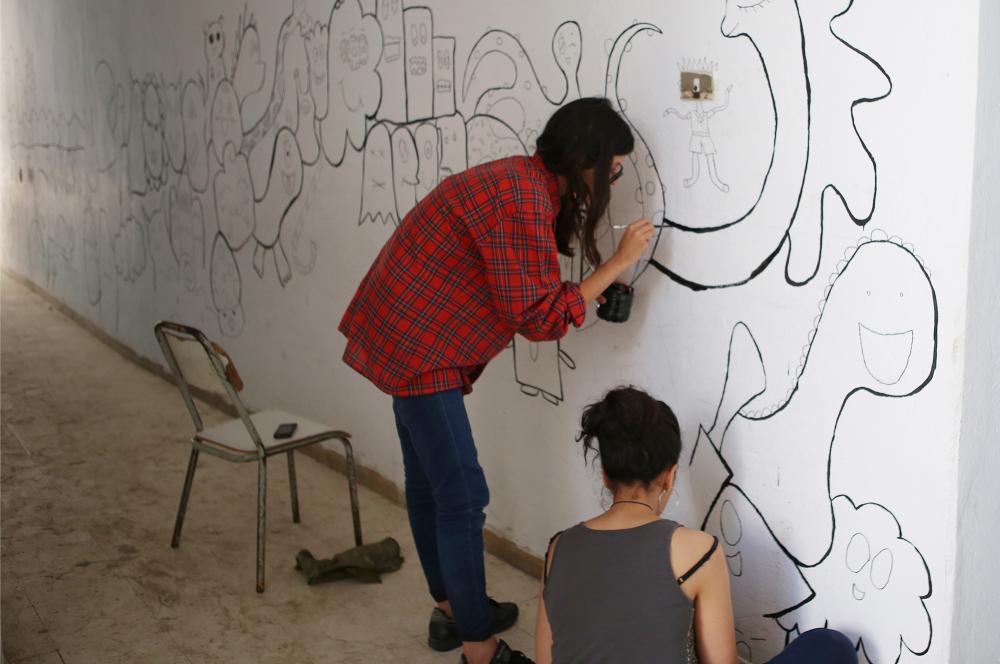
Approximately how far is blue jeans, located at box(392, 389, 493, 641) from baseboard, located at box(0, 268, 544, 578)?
0.52 metres

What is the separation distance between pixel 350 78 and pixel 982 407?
2.42m

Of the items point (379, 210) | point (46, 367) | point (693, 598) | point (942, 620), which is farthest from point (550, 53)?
point (46, 367)

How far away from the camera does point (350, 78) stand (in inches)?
141

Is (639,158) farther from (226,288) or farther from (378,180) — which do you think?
(226,288)

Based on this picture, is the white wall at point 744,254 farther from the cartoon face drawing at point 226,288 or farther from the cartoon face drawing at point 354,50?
the cartoon face drawing at point 226,288

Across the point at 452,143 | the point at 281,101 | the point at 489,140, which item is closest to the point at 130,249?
the point at 281,101

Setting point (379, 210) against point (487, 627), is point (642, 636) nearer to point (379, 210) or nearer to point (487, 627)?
point (487, 627)

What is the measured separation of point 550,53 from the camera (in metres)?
2.65

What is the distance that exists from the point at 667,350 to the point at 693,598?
68cm

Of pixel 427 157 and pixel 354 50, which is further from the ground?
pixel 354 50

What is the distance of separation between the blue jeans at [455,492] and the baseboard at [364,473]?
20.6 inches

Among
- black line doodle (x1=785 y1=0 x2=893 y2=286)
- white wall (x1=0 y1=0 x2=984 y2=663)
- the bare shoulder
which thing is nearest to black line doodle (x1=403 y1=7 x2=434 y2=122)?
white wall (x1=0 y1=0 x2=984 y2=663)

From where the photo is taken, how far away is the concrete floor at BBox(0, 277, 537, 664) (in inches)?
107

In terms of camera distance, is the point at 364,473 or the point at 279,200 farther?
the point at 279,200
